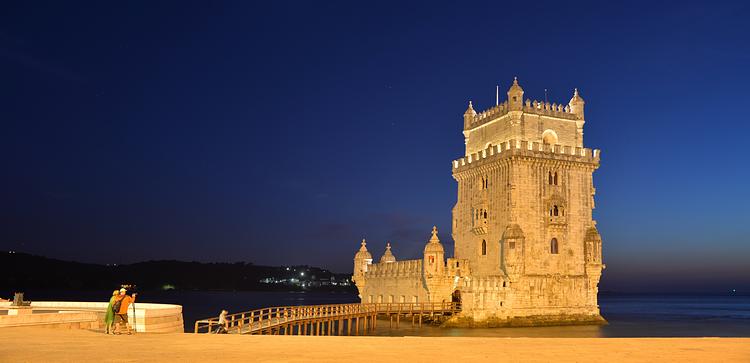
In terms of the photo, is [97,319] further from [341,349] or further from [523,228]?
[523,228]

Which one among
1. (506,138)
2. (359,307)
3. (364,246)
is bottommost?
(359,307)

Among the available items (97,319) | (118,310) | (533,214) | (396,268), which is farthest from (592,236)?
(118,310)

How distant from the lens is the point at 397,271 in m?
73.7

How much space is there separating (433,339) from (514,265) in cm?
3844

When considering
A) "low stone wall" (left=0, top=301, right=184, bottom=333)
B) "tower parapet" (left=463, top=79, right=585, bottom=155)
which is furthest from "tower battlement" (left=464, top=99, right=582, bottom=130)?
"low stone wall" (left=0, top=301, right=184, bottom=333)

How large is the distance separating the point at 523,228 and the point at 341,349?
4398cm

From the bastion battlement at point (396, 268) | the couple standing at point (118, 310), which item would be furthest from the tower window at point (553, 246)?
the couple standing at point (118, 310)

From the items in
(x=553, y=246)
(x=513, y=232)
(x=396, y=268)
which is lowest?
(x=396, y=268)

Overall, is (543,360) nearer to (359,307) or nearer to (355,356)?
(355,356)

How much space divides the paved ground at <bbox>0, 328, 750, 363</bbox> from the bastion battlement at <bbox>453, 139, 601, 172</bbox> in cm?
3930

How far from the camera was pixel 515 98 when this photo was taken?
63.7m

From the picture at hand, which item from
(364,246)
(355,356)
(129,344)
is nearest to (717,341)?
(355,356)

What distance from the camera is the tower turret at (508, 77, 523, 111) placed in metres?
63.4

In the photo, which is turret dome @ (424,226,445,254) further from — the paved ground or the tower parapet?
the paved ground
